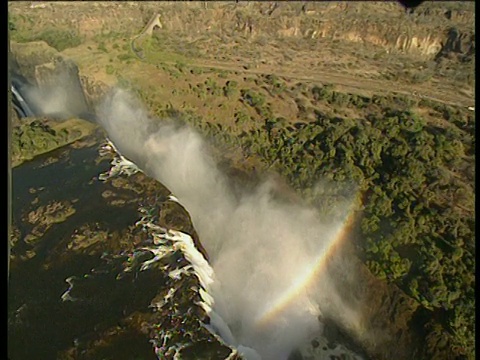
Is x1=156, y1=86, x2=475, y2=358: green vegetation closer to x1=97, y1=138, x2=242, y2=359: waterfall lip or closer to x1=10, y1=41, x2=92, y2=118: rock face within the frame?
x1=97, y1=138, x2=242, y2=359: waterfall lip

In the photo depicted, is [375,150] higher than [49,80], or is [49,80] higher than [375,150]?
[375,150]

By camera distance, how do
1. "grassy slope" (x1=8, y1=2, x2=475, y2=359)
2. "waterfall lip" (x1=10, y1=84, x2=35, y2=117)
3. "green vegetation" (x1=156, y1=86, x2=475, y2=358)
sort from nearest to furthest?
"green vegetation" (x1=156, y1=86, x2=475, y2=358), "grassy slope" (x1=8, y1=2, x2=475, y2=359), "waterfall lip" (x1=10, y1=84, x2=35, y2=117)

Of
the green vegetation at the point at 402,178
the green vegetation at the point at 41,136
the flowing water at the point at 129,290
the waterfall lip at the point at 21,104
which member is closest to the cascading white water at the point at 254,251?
the flowing water at the point at 129,290

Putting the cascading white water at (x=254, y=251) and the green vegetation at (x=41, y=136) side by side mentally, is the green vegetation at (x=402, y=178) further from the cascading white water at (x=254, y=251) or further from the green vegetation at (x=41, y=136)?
the green vegetation at (x=41, y=136)

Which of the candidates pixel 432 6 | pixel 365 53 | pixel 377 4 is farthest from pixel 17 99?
pixel 432 6

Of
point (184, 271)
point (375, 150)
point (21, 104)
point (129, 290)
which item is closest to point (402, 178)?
point (375, 150)

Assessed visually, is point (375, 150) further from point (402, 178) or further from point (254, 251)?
point (254, 251)

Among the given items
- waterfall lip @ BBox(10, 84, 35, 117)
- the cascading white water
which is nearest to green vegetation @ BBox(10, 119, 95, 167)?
waterfall lip @ BBox(10, 84, 35, 117)

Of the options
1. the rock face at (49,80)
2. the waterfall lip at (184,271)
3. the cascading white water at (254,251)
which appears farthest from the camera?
the rock face at (49,80)

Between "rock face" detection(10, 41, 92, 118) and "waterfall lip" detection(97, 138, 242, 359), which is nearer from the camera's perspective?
"waterfall lip" detection(97, 138, 242, 359)

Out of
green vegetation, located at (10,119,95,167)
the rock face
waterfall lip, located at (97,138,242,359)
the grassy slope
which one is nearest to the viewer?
waterfall lip, located at (97,138,242,359)

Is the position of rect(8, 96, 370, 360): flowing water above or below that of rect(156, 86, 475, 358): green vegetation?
below
